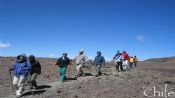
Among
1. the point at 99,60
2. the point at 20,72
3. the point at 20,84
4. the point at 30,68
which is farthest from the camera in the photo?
the point at 99,60

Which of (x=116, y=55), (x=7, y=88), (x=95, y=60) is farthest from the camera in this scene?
(x=116, y=55)

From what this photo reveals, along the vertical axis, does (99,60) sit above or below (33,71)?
above

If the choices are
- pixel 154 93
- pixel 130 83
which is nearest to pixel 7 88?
pixel 130 83

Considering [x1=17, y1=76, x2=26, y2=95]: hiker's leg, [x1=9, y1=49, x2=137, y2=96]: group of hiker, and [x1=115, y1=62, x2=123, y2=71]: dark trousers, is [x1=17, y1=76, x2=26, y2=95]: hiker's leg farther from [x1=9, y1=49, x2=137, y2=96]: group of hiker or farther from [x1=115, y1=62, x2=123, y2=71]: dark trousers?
[x1=115, y1=62, x2=123, y2=71]: dark trousers

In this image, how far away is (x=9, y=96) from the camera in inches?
736

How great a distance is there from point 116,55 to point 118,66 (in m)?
1.06

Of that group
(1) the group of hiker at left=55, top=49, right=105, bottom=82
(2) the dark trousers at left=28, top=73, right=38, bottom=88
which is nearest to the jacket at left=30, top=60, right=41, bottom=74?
(2) the dark trousers at left=28, top=73, right=38, bottom=88

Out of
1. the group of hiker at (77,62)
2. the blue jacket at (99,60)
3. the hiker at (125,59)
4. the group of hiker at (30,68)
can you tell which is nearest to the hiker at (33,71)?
the group of hiker at (30,68)

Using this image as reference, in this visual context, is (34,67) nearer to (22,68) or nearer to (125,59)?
(22,68)

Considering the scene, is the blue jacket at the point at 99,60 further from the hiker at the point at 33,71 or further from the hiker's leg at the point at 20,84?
the hiker's leg at the point at 20,84

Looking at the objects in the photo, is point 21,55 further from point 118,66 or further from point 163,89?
point 118,66

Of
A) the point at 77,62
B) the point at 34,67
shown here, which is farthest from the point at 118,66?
the point at 34,67

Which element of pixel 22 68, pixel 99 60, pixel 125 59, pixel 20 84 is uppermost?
pixel 125 59

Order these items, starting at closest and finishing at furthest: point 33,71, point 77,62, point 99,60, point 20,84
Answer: point 20,84 → point 33,71 → point 77,62 → point 99,60
